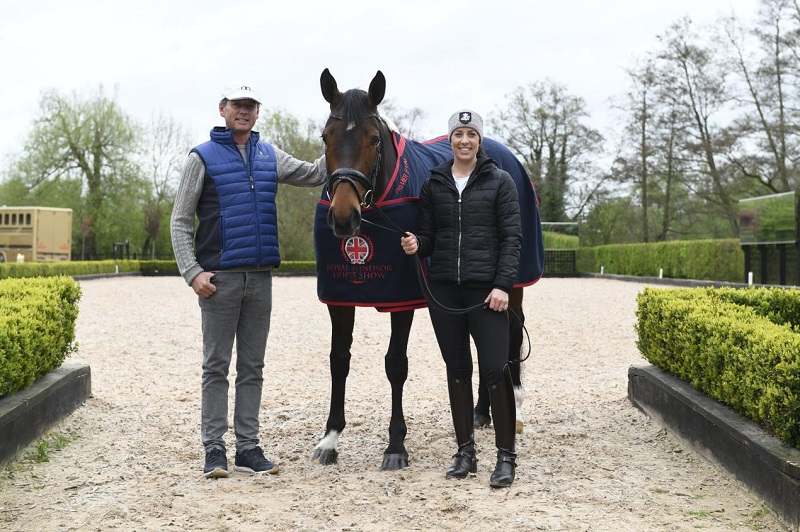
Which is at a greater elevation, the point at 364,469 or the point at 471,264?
the point at 471,264

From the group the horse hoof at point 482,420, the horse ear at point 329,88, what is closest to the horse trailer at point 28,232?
the horse hoof at point 482,420

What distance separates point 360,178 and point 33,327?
2.55 meters

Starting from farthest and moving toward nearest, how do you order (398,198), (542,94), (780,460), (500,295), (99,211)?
(99,211) → (542,94) → (398,198) → (500,295) → (780,460)

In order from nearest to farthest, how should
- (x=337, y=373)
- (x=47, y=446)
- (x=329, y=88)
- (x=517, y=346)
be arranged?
(x=329, y=88) < (x=337, y=373) < (x=47, y=446) < (x=517, y=346)

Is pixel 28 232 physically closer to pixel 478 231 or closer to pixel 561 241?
pixel 561 241

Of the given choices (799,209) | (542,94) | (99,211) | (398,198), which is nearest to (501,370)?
(398,198)

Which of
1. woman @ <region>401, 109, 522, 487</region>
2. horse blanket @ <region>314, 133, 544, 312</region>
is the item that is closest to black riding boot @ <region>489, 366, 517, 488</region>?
woman @ <region>401, 109, 522, 487</region>

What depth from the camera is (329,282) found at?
14.4 ft

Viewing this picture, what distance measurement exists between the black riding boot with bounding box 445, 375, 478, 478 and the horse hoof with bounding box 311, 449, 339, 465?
0.72 metres

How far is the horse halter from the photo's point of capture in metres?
3.74

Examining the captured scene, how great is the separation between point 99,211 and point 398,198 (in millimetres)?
39211

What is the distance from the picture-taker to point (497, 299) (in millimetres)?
3836

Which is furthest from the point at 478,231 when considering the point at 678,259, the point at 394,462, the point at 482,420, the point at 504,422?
the point at 678,259

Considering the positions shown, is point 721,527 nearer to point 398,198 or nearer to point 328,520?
point 328,520
